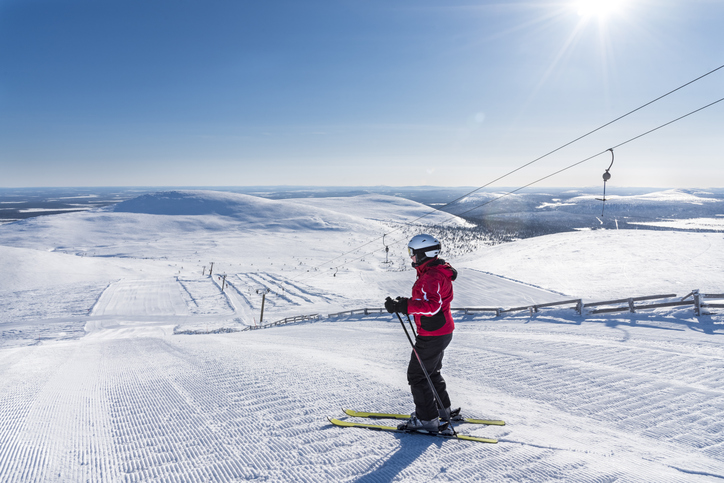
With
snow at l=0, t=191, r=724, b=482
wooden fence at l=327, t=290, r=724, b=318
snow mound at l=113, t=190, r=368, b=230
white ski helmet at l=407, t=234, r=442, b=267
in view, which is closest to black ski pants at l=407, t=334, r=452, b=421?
snow at l=0, t=191, r=724, b=482

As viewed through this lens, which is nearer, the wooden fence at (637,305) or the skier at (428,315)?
the skier at (428,315)

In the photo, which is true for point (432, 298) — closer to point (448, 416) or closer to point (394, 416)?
point (448, 416)

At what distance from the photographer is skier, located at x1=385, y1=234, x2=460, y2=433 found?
148 inches

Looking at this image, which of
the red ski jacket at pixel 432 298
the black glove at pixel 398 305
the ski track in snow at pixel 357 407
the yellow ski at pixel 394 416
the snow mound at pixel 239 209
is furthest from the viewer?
the snow mound at pixel 239 209

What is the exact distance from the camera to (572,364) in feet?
21.3

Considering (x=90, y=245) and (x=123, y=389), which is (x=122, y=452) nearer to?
(x=123, y=389)

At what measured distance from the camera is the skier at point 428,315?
12.3ft

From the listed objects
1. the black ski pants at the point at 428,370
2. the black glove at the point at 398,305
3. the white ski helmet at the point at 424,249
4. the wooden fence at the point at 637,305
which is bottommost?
the wooden fence at the point at 637,305

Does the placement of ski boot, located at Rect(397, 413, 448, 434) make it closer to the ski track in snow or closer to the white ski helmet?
the ski track in snow

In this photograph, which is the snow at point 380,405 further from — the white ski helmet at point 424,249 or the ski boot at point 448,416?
the white ski helmet at point 424,249

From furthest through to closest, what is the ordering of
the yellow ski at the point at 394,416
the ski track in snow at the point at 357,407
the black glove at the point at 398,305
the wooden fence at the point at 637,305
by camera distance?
the wooden fence at the point at 637,305 < the yellow ski at the point at 394,416 < the black glove at the point at 398,305 < the ski track in snow at the point at 357,407

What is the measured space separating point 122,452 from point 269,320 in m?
25.4

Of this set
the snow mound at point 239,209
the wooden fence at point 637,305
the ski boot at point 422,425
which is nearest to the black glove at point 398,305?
the ski boot at point 422,425

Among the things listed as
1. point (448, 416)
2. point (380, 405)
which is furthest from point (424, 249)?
point (380, 405)
